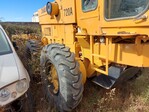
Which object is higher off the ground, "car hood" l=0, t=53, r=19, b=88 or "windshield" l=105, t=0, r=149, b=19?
"windshield" l=105, t=0, r=149, b=19

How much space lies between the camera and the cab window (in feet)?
12.1

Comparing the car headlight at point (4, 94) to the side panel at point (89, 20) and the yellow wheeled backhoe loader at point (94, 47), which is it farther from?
the side panel at point (89, 20)

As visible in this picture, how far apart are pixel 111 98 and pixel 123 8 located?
2.00 m

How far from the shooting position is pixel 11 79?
301 cm

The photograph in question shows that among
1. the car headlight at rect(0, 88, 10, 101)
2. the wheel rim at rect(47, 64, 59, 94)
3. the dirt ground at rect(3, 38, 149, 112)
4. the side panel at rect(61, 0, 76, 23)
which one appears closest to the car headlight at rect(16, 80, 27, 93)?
the car headlight at rect(0, 88, 10, 101)

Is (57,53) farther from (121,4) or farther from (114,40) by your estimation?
(121,4)

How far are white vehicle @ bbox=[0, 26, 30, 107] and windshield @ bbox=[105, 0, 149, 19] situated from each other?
1.57m

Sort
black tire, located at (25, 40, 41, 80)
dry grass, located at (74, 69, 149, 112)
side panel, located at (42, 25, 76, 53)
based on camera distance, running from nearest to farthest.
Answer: dry grass, located at (74, 69, 149, 112)
side panel, located at (42, 25, 76, 53)
black tire, located at (25, 40, 41, 80)

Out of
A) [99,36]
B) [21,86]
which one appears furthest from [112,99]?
[21,86]

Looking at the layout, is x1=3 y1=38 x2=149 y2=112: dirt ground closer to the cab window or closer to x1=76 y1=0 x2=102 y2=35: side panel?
x1=76 y1=0 x2=102 y2=35: side panel

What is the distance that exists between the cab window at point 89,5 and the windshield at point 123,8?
389 millimetres

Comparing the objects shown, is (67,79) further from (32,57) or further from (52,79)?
(32,57)

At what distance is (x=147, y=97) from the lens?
174 inches

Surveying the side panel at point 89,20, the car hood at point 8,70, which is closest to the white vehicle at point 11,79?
the car hood at point 8,70
